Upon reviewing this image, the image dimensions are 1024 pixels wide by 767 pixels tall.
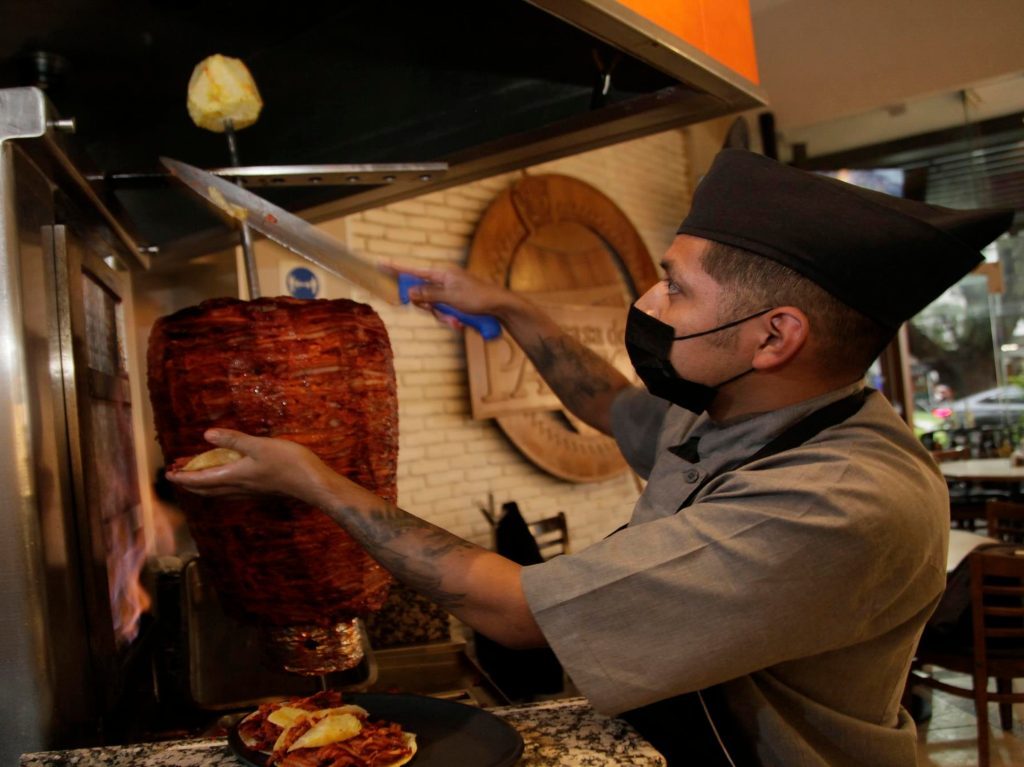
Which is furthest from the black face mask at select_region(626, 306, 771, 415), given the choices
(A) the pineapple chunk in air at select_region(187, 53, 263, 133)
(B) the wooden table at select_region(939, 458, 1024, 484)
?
(B) the wooden table at select_region(939, 458, 1024, 484)

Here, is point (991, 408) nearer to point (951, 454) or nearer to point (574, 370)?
point (951, 454)

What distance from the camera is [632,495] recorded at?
237 inches

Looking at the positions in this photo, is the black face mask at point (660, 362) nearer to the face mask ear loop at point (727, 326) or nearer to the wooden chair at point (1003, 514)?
the face mask ear loop at point (727, 326)

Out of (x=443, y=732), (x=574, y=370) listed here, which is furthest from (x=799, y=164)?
(x=443, y=732)

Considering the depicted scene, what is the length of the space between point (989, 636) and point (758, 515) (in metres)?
3.11

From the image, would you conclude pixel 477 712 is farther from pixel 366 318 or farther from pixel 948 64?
pixel 948 64

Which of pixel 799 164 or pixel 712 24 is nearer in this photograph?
pixel 712 24

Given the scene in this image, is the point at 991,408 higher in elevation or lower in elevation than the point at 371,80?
lower

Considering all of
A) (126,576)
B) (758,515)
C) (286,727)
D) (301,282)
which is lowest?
(286,727)

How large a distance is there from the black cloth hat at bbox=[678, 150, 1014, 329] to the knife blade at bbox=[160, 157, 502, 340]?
21.8 inches

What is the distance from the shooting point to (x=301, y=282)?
3.47m

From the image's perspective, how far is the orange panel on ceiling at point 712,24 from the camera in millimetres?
1402

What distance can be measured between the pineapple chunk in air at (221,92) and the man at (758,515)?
0.55 m

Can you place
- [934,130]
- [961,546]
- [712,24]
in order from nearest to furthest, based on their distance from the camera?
[712,24]
[961,546]
[934,130]
